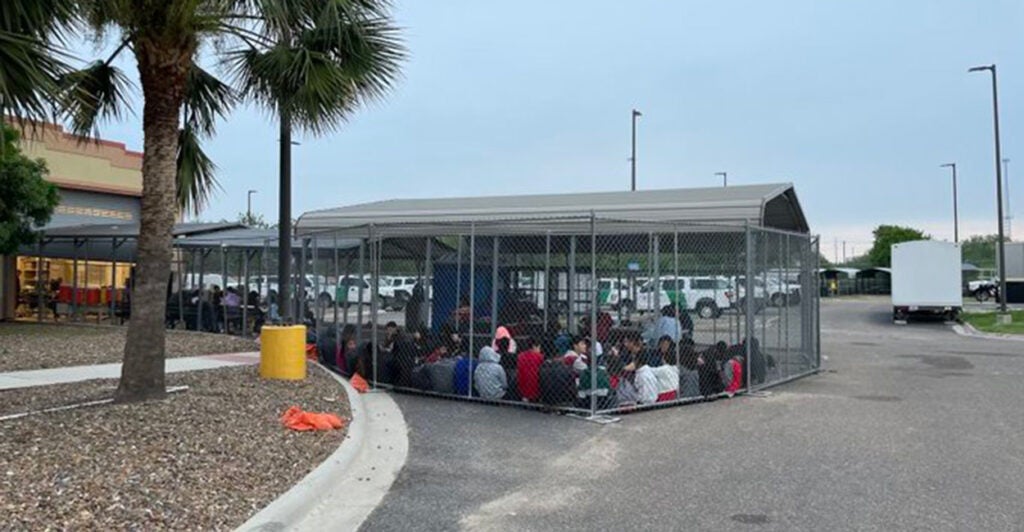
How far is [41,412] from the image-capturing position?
8.57m

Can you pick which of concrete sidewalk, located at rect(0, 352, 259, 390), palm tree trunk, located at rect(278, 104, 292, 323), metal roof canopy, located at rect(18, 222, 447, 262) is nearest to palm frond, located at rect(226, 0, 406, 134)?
palm tree trunk, located at rect(278, 104, 292, 323)

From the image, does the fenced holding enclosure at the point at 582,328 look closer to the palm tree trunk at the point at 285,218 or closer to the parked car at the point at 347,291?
the parked car at the point at 347,291

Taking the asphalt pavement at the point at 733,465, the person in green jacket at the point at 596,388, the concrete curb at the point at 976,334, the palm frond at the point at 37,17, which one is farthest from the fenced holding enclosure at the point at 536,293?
the concrete curb at the point at 976,334

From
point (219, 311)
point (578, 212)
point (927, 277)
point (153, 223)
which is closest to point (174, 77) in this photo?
point (153, 223)

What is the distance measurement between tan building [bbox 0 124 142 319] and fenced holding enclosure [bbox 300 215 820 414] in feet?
41.9

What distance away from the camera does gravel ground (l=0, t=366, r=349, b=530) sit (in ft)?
17.8

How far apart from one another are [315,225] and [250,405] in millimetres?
15223

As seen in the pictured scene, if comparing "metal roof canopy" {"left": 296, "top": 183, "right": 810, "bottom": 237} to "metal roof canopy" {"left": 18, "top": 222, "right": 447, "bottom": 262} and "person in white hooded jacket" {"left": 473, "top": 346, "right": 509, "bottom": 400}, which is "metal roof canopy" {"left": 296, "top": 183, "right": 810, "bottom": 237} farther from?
"person in white hooded jacket" {"left": 473, "top": 346, "right": 509, "bottom": 400}

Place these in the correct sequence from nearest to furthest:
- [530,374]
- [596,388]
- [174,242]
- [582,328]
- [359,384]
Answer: [596,388]
[530,374]
[359,384]
[582,328]
[174,242]

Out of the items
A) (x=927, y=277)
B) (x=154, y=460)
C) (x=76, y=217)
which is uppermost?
(x=76, y=217)

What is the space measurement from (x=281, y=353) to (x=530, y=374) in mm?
3643

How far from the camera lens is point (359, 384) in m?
11.7

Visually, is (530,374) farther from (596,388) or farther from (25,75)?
(25,75)

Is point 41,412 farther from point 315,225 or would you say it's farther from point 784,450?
point 315,225
